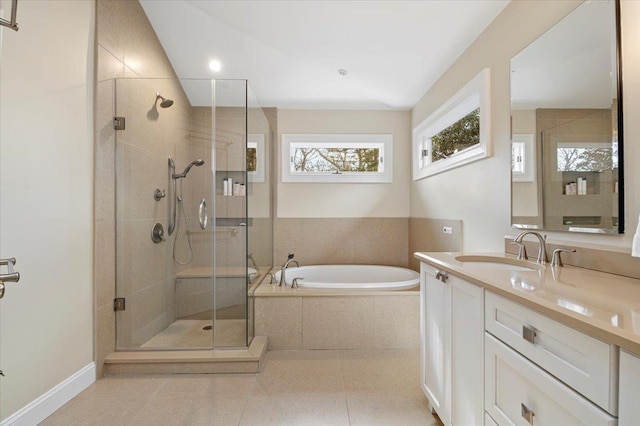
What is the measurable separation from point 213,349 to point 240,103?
1.86 meters

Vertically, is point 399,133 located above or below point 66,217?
above

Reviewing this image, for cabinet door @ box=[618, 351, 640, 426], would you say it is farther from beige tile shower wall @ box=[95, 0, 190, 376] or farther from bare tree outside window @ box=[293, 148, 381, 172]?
bare tree outside window @ box=[293, 148, 381, 172]

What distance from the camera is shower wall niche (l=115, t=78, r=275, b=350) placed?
2.40 m

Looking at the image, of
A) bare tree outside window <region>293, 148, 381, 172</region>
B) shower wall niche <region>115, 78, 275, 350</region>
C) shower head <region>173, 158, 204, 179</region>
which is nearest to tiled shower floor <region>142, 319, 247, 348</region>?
shower wall niche <region>115, 78, 275, 350</region>

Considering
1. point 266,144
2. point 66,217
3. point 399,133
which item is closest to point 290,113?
point 266,144

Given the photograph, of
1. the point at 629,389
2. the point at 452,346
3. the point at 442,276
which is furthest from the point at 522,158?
the point at 629,389

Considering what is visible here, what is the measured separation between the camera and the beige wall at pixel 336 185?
3.73 metres

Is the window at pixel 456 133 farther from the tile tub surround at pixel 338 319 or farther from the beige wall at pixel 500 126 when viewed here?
the tile tub surround at pixel 338 319

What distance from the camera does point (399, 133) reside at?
12.3 ft

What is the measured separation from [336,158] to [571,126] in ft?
8.48

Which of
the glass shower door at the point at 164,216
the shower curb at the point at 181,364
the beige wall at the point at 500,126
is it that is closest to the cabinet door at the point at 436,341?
the beige wall at the point at 500,126

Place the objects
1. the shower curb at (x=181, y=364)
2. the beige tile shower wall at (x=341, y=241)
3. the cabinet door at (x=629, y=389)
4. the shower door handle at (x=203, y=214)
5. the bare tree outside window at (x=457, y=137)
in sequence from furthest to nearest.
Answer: the beige tile shower wall at (x=341, y=241) → the shower door handle at (x=203, y=214) → the bare tree outside window at (x=457, y=137) → the shower curb at (x=181, y=364) → the cabinet door at (x=629, y=389)

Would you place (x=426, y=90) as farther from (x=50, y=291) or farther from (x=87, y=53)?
(x=50, y=291)

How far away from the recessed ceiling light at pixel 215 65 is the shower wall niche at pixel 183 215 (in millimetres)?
729
